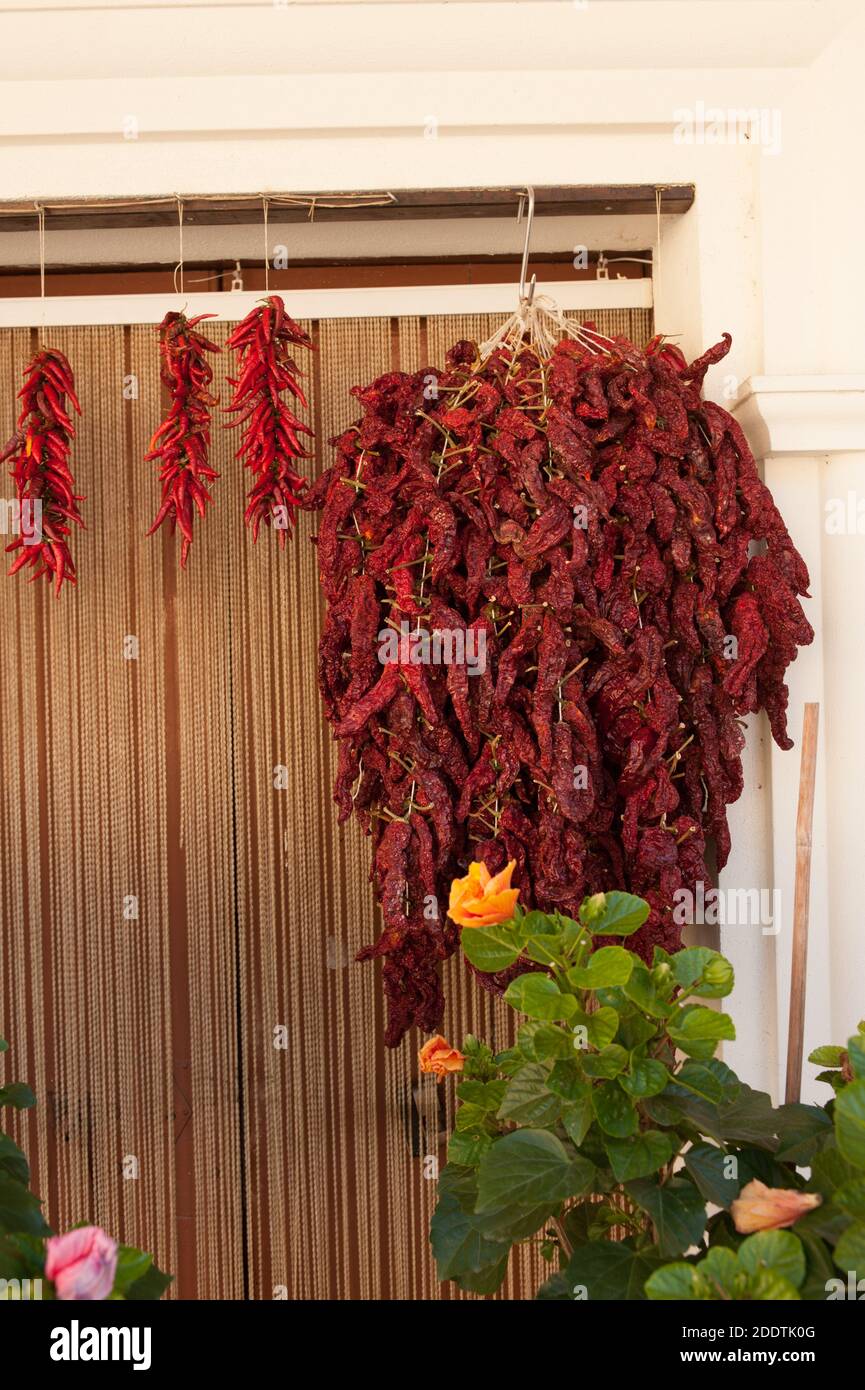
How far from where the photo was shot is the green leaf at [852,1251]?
43.1 inches

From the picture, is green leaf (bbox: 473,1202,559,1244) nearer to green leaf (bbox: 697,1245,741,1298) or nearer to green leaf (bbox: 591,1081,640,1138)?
green leaf (bbox: 591,1081,640,1138)

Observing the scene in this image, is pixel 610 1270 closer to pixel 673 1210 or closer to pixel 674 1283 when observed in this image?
Result: pixel 673 1210

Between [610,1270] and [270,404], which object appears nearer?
[610,1270]

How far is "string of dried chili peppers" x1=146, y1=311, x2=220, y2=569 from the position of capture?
226 cm

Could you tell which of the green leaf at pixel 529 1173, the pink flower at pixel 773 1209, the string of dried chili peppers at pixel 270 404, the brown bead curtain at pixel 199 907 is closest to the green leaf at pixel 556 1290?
the green leaf at pixel 529 1173

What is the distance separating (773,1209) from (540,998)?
33cm

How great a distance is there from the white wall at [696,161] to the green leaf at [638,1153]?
1069 mm

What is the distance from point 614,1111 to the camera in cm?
130

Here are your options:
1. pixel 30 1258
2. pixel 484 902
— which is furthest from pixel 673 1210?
pixel 30 1258

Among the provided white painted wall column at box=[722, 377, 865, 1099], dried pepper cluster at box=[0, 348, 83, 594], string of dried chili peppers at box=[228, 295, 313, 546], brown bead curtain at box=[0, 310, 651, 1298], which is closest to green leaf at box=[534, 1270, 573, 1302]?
white painted wall column at box=[722, 377, 865, 1099]

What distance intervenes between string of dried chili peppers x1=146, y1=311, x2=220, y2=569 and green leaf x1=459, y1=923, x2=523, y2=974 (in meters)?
1.17

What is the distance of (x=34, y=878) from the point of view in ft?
8.55

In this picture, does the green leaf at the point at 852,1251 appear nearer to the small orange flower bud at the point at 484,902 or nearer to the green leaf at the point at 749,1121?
the green leaf at the point at 749,1121

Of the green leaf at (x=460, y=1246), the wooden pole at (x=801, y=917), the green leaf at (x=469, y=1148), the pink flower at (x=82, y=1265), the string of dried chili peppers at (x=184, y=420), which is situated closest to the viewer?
the pink flower at (x=82, y=1265)
